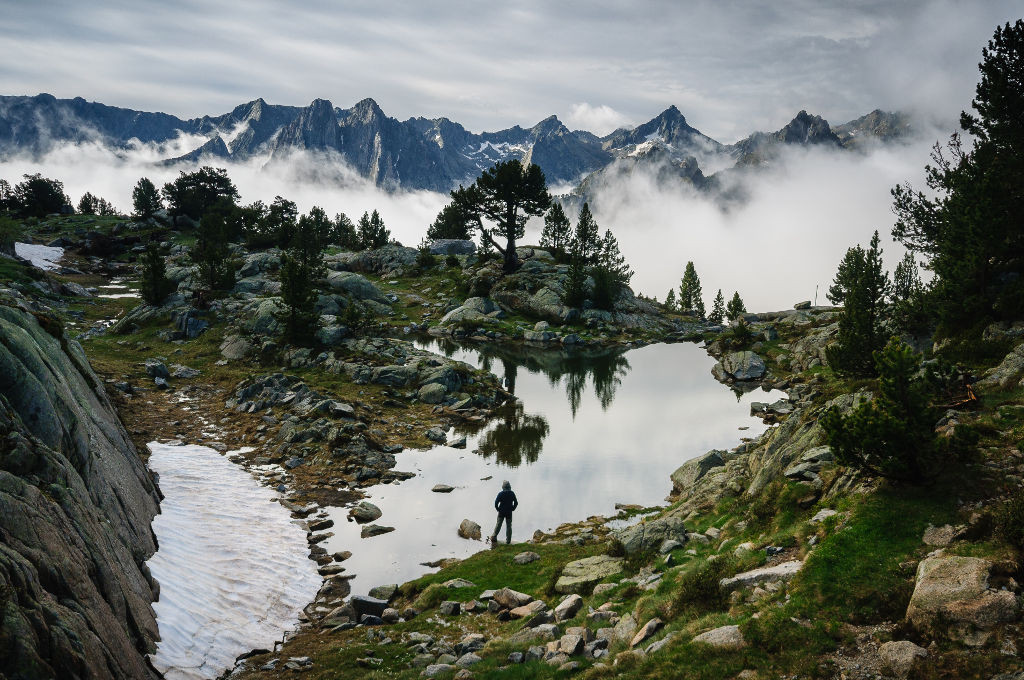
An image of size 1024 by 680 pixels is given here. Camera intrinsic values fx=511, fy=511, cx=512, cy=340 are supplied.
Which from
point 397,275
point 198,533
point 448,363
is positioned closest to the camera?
point 198,533

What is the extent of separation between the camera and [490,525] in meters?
23.8

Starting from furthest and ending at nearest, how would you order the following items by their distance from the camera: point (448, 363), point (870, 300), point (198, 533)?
1. point (448, 363)
2. point (870, 300)
3. point (198, 533)

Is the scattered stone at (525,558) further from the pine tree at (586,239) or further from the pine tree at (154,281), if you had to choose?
the pine tree at (586,239)

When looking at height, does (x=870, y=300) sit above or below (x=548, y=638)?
above

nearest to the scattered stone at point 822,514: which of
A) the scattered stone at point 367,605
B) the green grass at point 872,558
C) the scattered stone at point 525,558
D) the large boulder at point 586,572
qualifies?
the green grass at point 872,558

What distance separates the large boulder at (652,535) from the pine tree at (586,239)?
8655 cm

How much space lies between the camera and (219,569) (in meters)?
17.3

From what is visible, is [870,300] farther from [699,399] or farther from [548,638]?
[548,638]

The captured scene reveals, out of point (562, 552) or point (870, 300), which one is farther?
point (870, 300)

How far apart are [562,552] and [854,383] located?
42.7 feet

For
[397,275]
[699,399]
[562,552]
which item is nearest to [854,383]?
[562,552]

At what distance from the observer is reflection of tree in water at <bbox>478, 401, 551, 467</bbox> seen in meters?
32.2

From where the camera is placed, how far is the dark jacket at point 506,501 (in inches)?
861

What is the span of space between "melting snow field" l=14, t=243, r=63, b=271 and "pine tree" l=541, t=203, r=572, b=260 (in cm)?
9156
